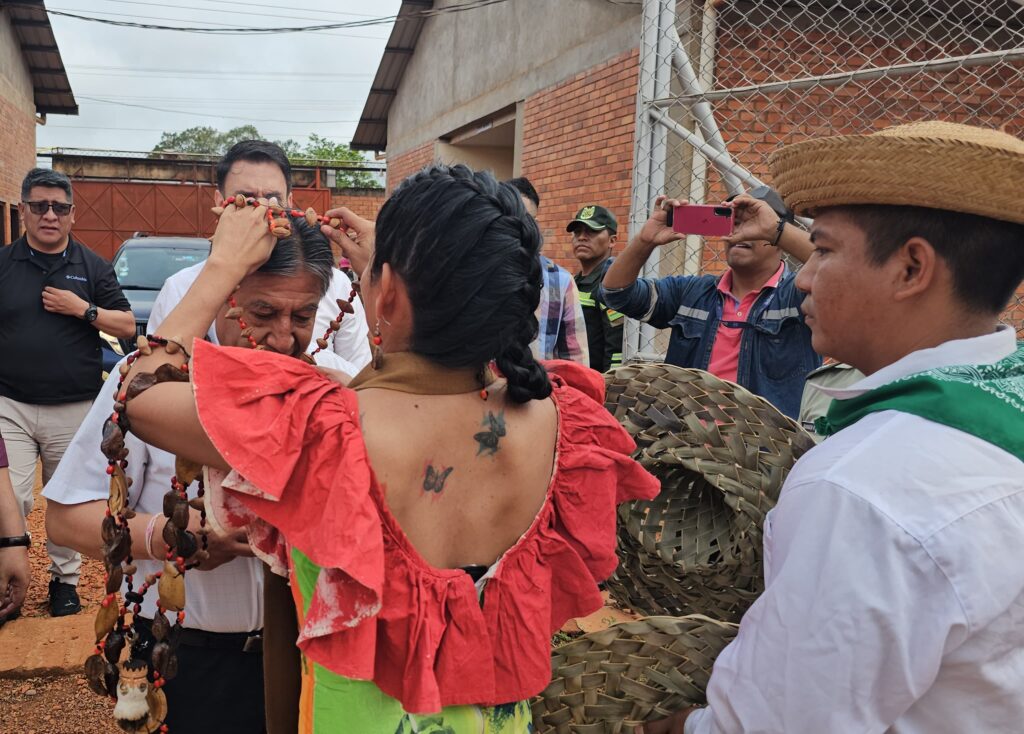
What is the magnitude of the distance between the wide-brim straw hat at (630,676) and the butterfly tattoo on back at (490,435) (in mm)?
573

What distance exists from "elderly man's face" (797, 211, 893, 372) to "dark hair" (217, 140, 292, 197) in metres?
2.46

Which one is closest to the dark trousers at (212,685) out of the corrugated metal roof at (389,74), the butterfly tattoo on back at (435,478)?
the butterfly tattoo on back at (435,478)

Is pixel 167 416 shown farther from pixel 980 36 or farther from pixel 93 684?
pixel 980 36

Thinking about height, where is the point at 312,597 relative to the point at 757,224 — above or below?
below

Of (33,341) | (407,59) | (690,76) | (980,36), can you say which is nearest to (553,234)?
(980,36)

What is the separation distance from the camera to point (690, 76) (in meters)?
4.21

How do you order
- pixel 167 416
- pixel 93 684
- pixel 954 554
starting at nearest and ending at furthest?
pixel 954 554, pixel 167 416, pixel 93 684

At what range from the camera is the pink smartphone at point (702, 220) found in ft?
10.9

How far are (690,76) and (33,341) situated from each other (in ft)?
11.8

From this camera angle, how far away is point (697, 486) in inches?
82.6

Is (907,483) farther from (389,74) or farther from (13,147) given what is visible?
Answer: (13,147)

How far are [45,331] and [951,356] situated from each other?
14.3ft

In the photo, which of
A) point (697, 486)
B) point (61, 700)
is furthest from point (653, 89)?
point (61, 700)

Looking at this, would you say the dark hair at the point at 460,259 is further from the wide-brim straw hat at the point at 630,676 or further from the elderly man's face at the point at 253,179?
the elderly man's face at the point at 253,179
